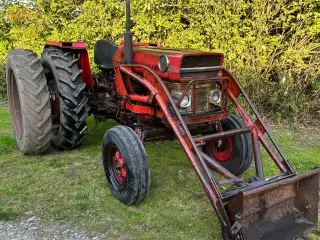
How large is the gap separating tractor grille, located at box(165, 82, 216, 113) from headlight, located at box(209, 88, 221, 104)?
3 centimetres

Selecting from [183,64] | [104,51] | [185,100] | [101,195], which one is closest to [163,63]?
[183,64]

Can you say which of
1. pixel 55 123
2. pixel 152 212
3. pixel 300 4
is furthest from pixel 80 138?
pixel 300 4

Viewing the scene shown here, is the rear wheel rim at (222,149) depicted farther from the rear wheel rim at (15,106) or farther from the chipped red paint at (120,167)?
the rear wheel rim at (15,106)

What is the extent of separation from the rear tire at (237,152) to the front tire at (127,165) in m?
1.19

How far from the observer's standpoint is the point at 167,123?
3549 millimetres

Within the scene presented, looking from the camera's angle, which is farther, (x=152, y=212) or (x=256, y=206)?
(x=152, y=212)

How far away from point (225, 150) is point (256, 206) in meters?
1.55

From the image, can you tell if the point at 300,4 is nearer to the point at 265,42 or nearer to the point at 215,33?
the point at 265,42

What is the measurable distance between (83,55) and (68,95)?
2.24ft

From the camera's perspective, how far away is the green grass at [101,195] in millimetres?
3061

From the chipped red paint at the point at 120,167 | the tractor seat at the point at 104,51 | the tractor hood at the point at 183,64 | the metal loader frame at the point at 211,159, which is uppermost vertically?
the tractor hood at the point at 183,64

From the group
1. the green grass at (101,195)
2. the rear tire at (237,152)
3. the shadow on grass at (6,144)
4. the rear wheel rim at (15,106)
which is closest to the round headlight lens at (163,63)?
the rear tire at (237,152)

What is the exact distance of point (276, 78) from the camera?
6688 millimetres

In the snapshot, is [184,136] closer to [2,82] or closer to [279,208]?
[279,208]
